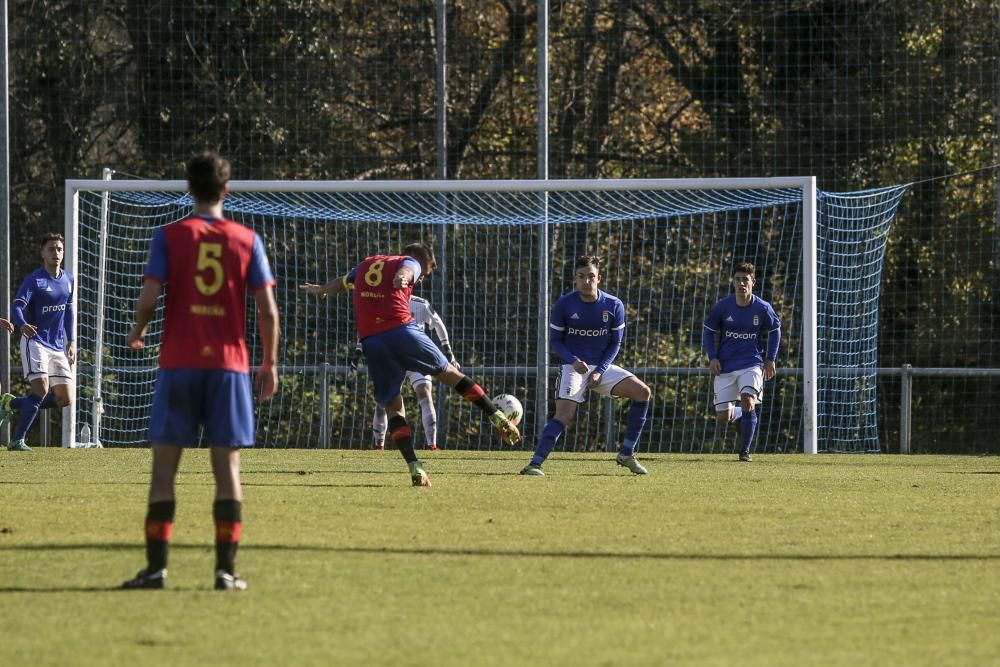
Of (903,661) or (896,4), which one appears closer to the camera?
(903,661)

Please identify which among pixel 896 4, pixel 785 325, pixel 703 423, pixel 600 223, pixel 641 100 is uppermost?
pixel 896 4

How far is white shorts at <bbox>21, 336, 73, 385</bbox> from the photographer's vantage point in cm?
1517

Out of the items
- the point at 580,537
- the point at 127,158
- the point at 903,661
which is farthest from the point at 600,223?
the point at 903,661

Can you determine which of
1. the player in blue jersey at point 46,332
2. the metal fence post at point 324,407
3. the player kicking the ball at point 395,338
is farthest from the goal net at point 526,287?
the player kicking the ball at point 395,338

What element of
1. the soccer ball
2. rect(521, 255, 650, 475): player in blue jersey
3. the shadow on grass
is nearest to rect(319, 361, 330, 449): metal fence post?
the soccer ball

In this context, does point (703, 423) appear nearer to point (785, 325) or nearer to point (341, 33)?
point (785, 325)

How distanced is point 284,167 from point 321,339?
243 cm

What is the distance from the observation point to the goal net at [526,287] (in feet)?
61.2

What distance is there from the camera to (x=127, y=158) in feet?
72.9

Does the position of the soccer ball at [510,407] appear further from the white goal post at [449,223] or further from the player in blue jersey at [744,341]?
the white goal post at [449,223]

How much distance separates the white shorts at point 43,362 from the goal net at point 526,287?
1.96 metres

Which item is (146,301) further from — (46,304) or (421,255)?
(46,304)

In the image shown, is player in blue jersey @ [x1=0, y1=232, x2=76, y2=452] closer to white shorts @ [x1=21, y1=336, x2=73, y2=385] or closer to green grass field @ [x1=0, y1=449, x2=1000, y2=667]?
white shorts @ [x1=21, y1=336, x2=73, y2=385]

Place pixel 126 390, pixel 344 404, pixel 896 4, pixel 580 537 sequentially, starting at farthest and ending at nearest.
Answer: pixel 896 4
pixel 344 404
pixel 126 390
pixel 580 537
